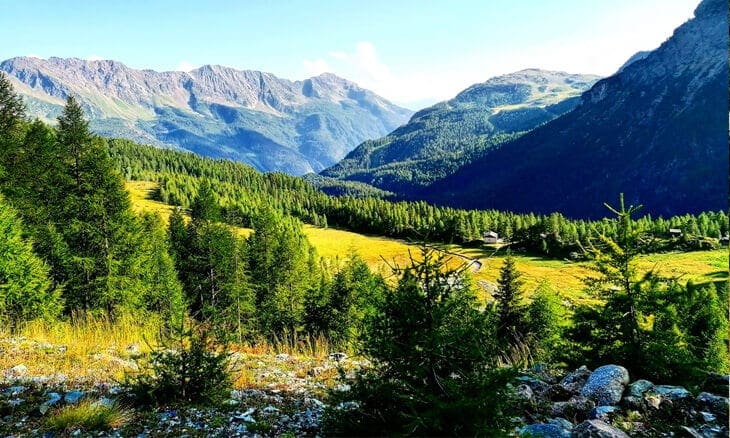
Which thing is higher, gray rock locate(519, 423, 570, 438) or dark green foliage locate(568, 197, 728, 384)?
dark green foliage locate(568, 197, 728, 384)

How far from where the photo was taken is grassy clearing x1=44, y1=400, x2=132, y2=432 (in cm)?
682

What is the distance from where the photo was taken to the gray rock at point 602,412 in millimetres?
7598

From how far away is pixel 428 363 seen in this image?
6086mm

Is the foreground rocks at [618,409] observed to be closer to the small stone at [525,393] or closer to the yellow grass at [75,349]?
the small stone at [525,393]

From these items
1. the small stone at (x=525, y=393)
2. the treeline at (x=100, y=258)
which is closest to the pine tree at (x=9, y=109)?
the treeline at (x=100, y=258)

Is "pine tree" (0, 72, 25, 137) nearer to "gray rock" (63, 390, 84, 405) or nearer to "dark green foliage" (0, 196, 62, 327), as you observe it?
"dark green foliage" (0, 196, 62, 327)

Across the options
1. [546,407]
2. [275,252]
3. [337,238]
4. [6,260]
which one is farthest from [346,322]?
[337,238]

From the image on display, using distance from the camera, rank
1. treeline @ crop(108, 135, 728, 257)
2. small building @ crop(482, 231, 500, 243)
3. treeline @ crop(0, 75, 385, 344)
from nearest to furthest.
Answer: treeline @ crop(0, 75, 385, 344), treeline @ crop(108, 135, 728, 257), small building @ crop(482, 231, 500, 243)

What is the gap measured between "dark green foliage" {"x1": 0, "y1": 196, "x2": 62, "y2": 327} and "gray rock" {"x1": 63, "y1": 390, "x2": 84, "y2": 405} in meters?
14.4

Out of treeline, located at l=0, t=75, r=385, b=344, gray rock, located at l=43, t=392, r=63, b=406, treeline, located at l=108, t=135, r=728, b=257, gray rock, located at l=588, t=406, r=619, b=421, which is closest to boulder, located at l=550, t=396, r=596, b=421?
gray rock, located at l=588, t=406, r=619, b=421

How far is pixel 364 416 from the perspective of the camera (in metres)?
6.61

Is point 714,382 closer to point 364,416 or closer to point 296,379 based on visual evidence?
point 364,416

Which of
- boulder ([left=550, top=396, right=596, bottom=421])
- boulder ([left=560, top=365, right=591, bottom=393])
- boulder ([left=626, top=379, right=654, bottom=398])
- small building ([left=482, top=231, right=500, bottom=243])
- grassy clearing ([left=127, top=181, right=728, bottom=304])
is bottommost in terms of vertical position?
grassy clearing ([left=127, top=181, right=728, bottom=304])

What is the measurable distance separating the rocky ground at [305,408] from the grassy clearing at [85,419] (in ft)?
0.26
